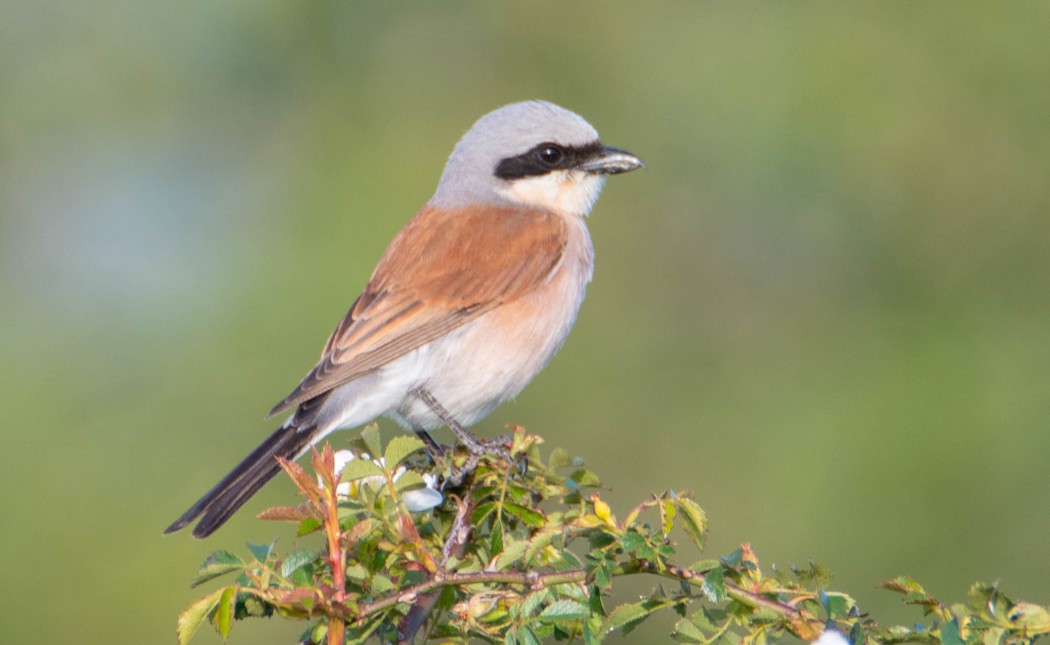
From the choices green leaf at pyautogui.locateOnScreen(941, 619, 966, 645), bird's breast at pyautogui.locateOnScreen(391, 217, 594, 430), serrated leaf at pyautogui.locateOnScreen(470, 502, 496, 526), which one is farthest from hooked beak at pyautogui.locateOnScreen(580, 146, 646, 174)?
green leaf at pyautogui.locateOnScreen(941, 619, 966, 645)

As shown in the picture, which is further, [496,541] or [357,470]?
[496,541]

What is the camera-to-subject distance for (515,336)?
3.52 meters

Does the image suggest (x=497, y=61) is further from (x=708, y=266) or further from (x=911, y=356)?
(x=911, y=356)

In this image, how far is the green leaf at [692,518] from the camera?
190 cm

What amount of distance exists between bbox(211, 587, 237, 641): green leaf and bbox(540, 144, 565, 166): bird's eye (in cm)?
Result: 247

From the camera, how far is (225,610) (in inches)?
67.9

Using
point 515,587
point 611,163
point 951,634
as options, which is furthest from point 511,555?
point 611,163

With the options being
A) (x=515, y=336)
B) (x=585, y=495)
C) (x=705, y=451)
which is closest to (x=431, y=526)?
(x=585, y=495)

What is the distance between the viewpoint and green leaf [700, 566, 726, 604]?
1659 mm

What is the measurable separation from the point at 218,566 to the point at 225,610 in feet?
0.20

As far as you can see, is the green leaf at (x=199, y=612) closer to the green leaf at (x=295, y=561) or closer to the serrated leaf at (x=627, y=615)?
the green leaf at (x=295, y=561)

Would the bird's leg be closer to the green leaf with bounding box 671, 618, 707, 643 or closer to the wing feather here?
the wing feather

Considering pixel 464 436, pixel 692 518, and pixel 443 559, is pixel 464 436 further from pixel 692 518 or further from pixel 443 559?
pixel 692 518

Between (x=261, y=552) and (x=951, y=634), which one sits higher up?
(x=261, y=552)
